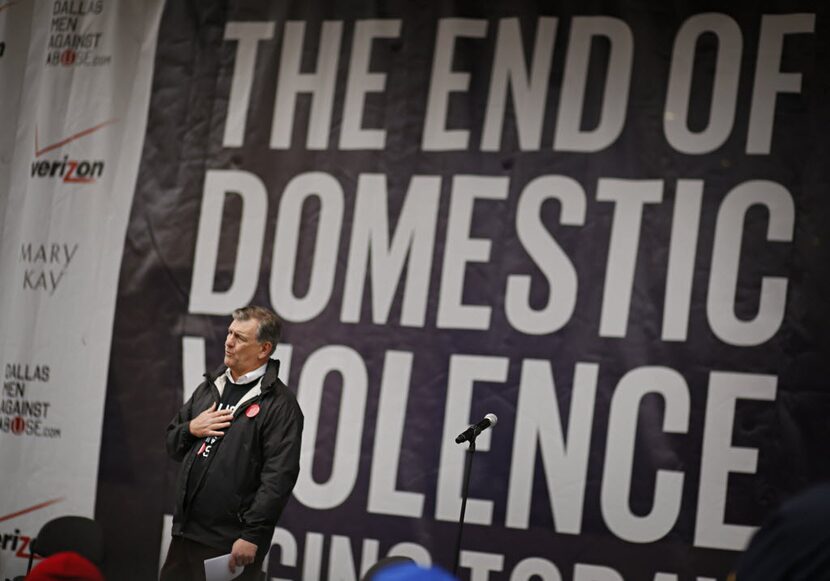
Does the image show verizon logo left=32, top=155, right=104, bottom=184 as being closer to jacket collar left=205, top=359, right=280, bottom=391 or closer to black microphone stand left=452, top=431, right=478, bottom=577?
jacket collar left=205, top=359, right=280, bottom=391

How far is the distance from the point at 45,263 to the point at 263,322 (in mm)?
2220

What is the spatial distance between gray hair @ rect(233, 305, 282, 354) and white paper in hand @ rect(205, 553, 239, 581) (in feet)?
2.73

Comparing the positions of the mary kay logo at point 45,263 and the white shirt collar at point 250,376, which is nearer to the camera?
the white shirt collar at point 250,376

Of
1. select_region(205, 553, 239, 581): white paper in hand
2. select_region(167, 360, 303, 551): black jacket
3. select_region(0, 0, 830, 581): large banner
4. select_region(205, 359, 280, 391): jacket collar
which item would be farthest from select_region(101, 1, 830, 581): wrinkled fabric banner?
select_region(205, 553, 239, 581): white paper in hand

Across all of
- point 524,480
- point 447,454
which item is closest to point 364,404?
point 447,454

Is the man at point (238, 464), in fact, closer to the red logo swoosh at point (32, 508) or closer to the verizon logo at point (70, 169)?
the red logo swoosh at point (32, 508)

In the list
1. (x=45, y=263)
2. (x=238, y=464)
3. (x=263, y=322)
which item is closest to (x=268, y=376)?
(x=263, y=322)

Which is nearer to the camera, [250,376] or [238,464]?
[238,464]

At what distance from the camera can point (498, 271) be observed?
567 centimetres

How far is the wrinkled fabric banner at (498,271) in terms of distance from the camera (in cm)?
525

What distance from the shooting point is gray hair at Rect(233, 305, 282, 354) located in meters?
4.71

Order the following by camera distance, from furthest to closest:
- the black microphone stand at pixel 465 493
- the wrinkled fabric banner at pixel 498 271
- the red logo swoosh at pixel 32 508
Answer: the red logo swoosh at pixel 32 508 < the wrinkled fabric banner at pixel 498 271 < the black microphone stand at pixel 465 493

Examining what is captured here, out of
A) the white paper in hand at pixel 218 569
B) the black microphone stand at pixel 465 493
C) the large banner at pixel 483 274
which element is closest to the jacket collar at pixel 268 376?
the white paper in hand at pixel 218 569

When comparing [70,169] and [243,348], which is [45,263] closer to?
[70,169]
